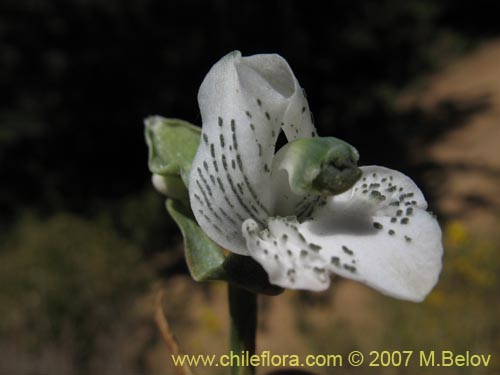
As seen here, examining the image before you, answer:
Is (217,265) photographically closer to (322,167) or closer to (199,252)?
(199,252)

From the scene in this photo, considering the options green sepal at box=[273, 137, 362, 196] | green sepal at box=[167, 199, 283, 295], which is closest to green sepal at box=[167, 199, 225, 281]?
green sepal at box=[167, 199, 283, 295]

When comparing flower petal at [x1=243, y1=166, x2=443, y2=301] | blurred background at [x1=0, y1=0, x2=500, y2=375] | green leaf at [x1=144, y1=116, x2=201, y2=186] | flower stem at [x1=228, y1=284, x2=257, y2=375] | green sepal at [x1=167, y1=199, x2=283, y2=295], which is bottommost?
blurred background at [x1=0, y1=0, x2=500, y2=375]

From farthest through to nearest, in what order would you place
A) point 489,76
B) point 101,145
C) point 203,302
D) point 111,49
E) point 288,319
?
point 489,76, point 101,145, point 111,49, point 203,302, point 288,319

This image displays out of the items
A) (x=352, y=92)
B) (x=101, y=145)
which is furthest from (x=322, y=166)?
(x=352, y=92)

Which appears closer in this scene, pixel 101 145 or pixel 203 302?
pixel 203 302

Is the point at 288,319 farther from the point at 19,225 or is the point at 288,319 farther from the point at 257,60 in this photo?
the point at 257,60

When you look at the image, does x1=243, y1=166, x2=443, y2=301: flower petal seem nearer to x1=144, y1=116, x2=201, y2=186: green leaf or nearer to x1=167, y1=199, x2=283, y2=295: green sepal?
x1=167, y1=199, x2=283, y2=295: green sepal

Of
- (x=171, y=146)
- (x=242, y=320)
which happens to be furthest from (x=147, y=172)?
(x=242, y=320)

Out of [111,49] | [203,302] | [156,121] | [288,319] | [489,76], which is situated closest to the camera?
[156,121]

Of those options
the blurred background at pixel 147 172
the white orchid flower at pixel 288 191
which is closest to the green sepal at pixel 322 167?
the white orchid flower at pixel 288 191
